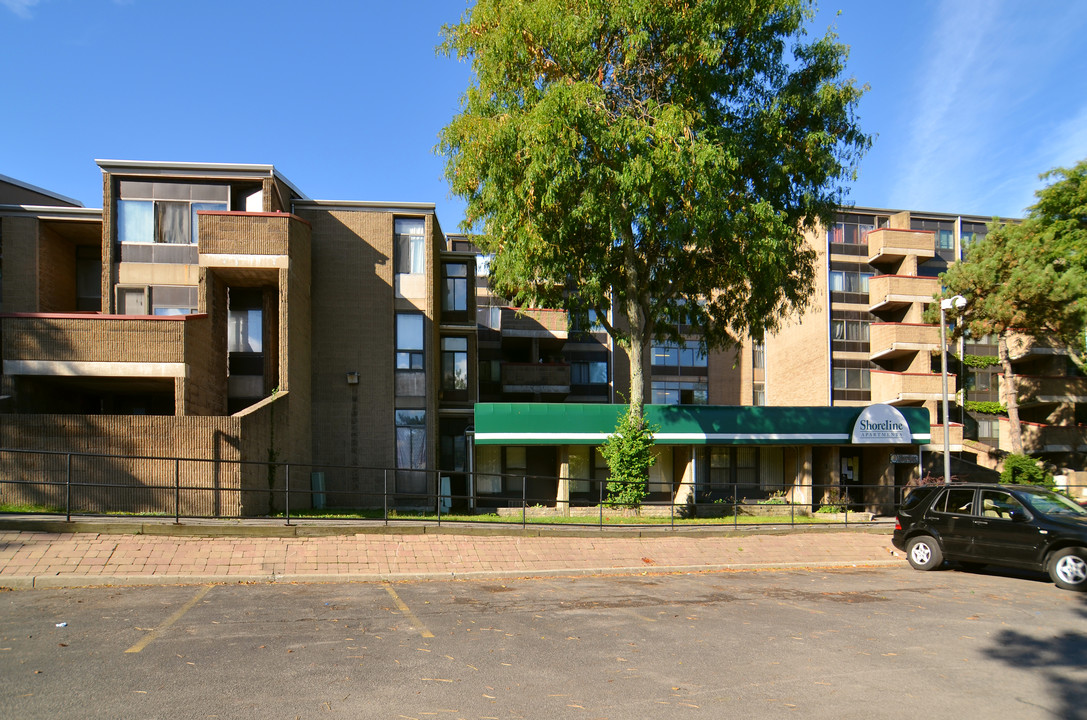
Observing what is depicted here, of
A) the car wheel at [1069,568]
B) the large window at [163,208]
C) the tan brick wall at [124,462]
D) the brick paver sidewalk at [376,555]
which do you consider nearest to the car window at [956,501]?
the car wheel at [1069,568]

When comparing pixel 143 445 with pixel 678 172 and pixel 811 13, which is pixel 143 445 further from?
pixel 811 13

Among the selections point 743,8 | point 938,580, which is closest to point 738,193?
point 743,8

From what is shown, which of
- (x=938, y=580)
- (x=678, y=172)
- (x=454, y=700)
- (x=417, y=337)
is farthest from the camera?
(x=417, y=337)

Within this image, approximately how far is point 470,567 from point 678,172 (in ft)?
31.3

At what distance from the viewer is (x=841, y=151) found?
62.0 feet

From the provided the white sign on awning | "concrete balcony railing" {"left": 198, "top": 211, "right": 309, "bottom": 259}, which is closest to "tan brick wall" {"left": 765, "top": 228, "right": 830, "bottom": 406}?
the white sign on awning

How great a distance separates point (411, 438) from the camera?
2444cm

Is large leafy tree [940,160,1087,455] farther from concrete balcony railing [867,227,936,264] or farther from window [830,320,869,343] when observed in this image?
window [830,320,869,343]

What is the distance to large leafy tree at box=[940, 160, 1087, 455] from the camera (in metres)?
28.0

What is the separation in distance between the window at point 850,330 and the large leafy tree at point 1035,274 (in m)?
11.0

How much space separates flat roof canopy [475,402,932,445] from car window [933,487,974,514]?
31.1 feet

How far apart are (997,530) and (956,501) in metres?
0.90

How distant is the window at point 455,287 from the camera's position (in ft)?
90.1

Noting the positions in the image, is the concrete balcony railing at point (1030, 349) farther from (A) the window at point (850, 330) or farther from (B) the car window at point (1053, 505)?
(B) the car window at point (1053, 505)
